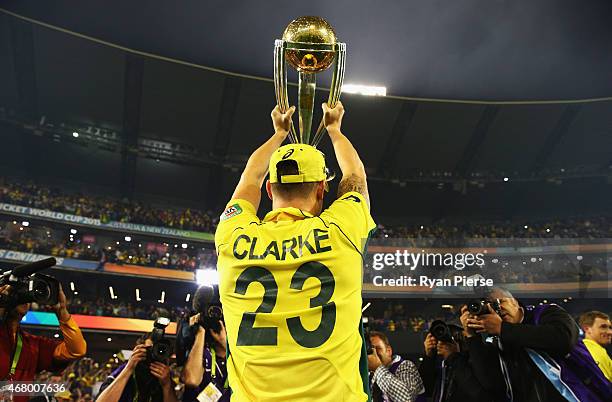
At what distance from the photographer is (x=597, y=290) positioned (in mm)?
21172

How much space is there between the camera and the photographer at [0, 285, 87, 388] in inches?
142

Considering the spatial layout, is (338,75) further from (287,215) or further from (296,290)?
→ (296,290)

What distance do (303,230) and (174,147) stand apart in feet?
85.6

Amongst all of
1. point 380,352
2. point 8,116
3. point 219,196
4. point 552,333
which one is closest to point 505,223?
point 219,196

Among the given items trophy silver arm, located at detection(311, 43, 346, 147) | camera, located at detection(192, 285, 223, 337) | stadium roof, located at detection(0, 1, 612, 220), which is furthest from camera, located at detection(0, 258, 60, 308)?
stadium roof, located at detection(0, 1, 612, 220)

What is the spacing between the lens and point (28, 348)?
12.3ft

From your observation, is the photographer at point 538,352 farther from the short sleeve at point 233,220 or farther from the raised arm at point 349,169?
the short sleeve at point 233,220

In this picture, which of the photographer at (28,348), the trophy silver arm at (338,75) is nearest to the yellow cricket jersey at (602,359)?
the trophy silver arm at (338,75)

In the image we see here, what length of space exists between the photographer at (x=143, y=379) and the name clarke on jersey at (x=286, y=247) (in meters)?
1.93

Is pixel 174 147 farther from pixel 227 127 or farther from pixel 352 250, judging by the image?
pixel 352 250

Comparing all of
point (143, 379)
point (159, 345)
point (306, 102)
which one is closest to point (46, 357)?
point (143, 379)

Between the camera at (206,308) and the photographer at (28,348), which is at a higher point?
the camera at (206,308)

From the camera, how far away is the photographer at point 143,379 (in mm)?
3412

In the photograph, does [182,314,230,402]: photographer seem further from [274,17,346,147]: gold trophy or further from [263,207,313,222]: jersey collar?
[263,207,313,222]: jersey collar
